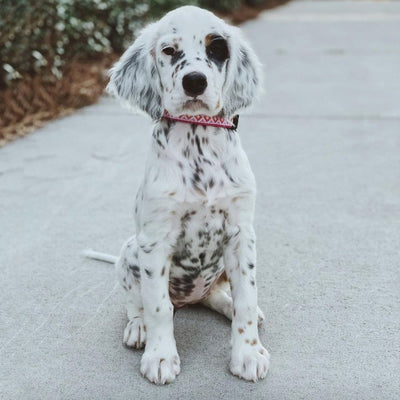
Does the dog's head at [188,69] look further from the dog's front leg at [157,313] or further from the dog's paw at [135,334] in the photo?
the dog's paw at [135,334]

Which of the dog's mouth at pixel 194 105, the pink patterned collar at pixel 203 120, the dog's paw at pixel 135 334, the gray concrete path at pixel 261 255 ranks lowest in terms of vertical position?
the gray concrete path at pixel 261 255

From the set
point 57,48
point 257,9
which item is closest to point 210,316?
point 57,48

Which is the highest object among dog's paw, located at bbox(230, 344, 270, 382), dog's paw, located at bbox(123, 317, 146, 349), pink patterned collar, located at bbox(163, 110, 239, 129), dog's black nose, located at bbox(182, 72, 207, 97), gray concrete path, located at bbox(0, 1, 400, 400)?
dog's black nose, located at bbox(182, 72, 207, 97)

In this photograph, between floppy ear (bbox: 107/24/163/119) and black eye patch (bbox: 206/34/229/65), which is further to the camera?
floppy ear (bbox: 107/24/163/119)

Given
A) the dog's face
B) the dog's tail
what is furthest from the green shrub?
the dog's face

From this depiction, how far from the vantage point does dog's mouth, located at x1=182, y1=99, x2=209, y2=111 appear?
2.54m

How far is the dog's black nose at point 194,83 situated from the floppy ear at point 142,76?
26 centimetres

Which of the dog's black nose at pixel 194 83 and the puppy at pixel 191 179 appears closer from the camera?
the dog's black nose at pixel 194 83

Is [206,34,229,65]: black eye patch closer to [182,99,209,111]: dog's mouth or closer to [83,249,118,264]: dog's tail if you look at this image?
[182,99,209,111]: dog's mouth

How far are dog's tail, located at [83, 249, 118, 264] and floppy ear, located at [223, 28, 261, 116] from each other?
1.32m

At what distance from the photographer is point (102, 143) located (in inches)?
236

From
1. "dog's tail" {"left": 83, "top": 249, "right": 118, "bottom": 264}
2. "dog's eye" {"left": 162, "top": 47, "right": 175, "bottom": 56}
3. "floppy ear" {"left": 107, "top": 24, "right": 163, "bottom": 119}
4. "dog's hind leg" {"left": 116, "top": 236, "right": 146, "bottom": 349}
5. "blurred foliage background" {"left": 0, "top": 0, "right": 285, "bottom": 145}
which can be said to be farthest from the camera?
"blurred foliage background" {"left": 0, "top": 0, "right": 285, "bottom": 145}

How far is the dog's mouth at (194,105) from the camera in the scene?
2.54m

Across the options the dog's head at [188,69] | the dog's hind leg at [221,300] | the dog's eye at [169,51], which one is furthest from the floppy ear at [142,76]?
the dog's hind leg at [221,300]
